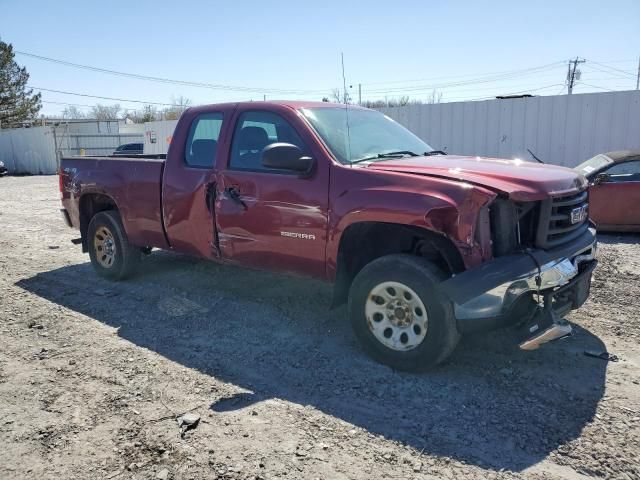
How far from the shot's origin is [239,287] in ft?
20.0

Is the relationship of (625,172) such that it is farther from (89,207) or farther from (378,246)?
(89,207)

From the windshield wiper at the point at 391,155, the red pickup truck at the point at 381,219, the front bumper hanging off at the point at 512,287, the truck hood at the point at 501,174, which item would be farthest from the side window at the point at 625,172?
the front bumper hanging off at the point at 512,287

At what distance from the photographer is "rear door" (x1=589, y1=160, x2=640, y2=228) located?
8273mm

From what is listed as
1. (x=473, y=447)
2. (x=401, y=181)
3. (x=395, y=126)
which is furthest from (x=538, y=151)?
(x=473, y=447)

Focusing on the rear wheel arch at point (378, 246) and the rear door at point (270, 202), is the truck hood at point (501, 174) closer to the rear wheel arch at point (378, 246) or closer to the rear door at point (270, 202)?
the rear wheel arch at point (378, 246)

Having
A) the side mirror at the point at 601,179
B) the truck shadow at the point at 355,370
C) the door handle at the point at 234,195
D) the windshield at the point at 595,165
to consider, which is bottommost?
the truck shadow at the point at 355,370

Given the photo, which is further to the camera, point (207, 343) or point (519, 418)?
point (207, 343)

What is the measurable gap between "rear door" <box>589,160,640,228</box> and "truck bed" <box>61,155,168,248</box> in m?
6.74

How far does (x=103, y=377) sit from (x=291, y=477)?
190 centimetres

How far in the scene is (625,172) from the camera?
843 cm

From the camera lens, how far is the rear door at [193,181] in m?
5.03

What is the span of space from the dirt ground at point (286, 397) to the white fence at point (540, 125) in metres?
6.69

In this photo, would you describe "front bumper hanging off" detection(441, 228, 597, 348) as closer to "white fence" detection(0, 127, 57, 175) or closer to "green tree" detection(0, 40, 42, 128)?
"white fence" detection(0, 127, 57, 175)

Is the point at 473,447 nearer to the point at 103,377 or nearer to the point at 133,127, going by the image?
the point at 103,377
